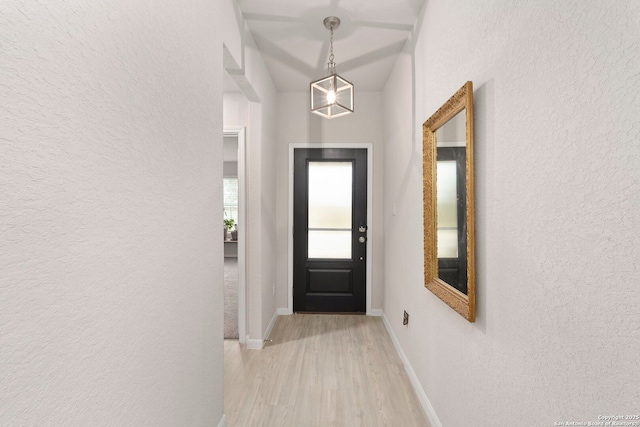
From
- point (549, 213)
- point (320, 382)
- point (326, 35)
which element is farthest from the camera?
point (326, 35)

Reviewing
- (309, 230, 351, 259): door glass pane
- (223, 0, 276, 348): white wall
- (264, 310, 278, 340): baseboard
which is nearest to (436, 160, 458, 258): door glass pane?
(223, 0, 276, 348): white wall

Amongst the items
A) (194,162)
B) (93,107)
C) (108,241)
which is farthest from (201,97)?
(108,241)

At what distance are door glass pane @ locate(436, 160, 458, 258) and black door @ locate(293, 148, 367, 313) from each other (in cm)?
209

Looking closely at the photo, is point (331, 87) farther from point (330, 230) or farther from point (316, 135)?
point (330, 230)

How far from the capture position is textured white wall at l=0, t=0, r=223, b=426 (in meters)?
0.65

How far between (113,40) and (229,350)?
8.82 feet

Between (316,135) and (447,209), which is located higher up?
(316,135)

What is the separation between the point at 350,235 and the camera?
3.95 metres

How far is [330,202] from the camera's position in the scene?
3.92m

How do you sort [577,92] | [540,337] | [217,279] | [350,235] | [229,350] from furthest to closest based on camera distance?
[350,235] → [229,350] → [217,279] → [540,337] → [577,92]

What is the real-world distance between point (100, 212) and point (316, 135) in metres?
3.18

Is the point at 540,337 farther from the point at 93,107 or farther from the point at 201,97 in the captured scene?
the point at 201,97

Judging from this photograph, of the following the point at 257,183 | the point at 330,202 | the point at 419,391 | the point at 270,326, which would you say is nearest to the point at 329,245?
the point at 330,202

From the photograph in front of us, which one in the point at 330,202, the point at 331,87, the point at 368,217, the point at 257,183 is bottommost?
Answer: the point at 368,217
